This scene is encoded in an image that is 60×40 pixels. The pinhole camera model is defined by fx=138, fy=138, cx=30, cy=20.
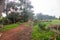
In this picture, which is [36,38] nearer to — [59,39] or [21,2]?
[59,39]

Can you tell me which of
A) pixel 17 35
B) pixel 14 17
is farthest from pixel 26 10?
pixel 17 35

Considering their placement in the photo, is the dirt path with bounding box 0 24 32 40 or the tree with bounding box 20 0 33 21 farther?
the tree with bounding box 20 0 33 21

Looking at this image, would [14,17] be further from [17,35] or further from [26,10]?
[17,35]

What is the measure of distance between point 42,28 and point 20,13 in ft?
49.0

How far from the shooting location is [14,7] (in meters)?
30.3

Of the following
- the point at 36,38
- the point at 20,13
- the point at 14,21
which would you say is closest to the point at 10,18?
the point at 14,21

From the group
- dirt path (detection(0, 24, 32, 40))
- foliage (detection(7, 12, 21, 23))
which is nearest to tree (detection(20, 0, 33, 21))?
foliage (detection(7, 12, 21, 23))

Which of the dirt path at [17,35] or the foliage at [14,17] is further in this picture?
the foliage at [14,17]

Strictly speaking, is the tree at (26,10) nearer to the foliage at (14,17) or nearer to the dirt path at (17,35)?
the foliage at (14,17)

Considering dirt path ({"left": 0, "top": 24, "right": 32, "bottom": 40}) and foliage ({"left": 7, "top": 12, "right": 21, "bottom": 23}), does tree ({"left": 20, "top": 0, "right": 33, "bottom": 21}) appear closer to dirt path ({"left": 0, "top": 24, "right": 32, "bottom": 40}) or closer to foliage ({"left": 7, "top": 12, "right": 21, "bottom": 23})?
foliage ({"left": 7, "top": 12, "right": 21, "bottom": 23})

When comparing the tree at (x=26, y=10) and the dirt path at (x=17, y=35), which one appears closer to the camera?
the dirt path at (x=17, y=35)

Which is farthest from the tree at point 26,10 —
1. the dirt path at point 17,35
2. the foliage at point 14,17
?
the dirt path at point 17,35

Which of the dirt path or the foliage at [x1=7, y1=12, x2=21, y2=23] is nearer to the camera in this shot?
the dirt path

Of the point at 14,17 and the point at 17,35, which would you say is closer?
the point at 17,35
